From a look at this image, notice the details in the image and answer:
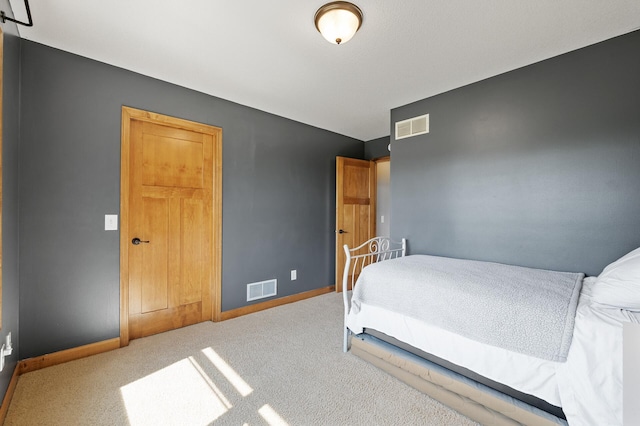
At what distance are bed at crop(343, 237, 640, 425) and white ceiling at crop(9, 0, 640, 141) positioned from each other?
1.63 meters

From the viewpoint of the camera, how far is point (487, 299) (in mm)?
1616

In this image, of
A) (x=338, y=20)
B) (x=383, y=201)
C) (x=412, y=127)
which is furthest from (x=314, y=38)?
(x=383, y=201)

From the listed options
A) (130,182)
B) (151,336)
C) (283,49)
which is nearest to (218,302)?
(151,336)

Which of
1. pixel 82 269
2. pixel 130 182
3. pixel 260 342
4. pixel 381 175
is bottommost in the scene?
pixel 260 342

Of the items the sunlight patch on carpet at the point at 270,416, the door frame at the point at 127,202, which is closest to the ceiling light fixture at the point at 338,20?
the door frame at the point at 127,202

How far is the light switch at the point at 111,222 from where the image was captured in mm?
2371

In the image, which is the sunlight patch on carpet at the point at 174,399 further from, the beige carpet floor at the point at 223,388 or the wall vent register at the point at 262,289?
the wall vent register at the point at 262,289

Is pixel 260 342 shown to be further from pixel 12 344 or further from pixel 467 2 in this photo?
pixel 467 2

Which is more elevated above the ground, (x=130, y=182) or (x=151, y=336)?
(x=130, y=182)

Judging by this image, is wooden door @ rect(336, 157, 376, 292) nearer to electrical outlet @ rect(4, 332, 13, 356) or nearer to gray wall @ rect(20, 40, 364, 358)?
gray wall @ rect(20, 40, 364, 358)

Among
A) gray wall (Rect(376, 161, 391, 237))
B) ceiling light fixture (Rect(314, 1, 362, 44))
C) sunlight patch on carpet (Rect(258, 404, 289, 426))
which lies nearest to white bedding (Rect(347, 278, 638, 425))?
sunlight patch on carpet (Rect(258, 404, 289, 426))

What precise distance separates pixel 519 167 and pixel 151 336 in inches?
150

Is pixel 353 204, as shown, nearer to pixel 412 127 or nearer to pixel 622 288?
pixel 412 127

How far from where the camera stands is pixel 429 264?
241cm
